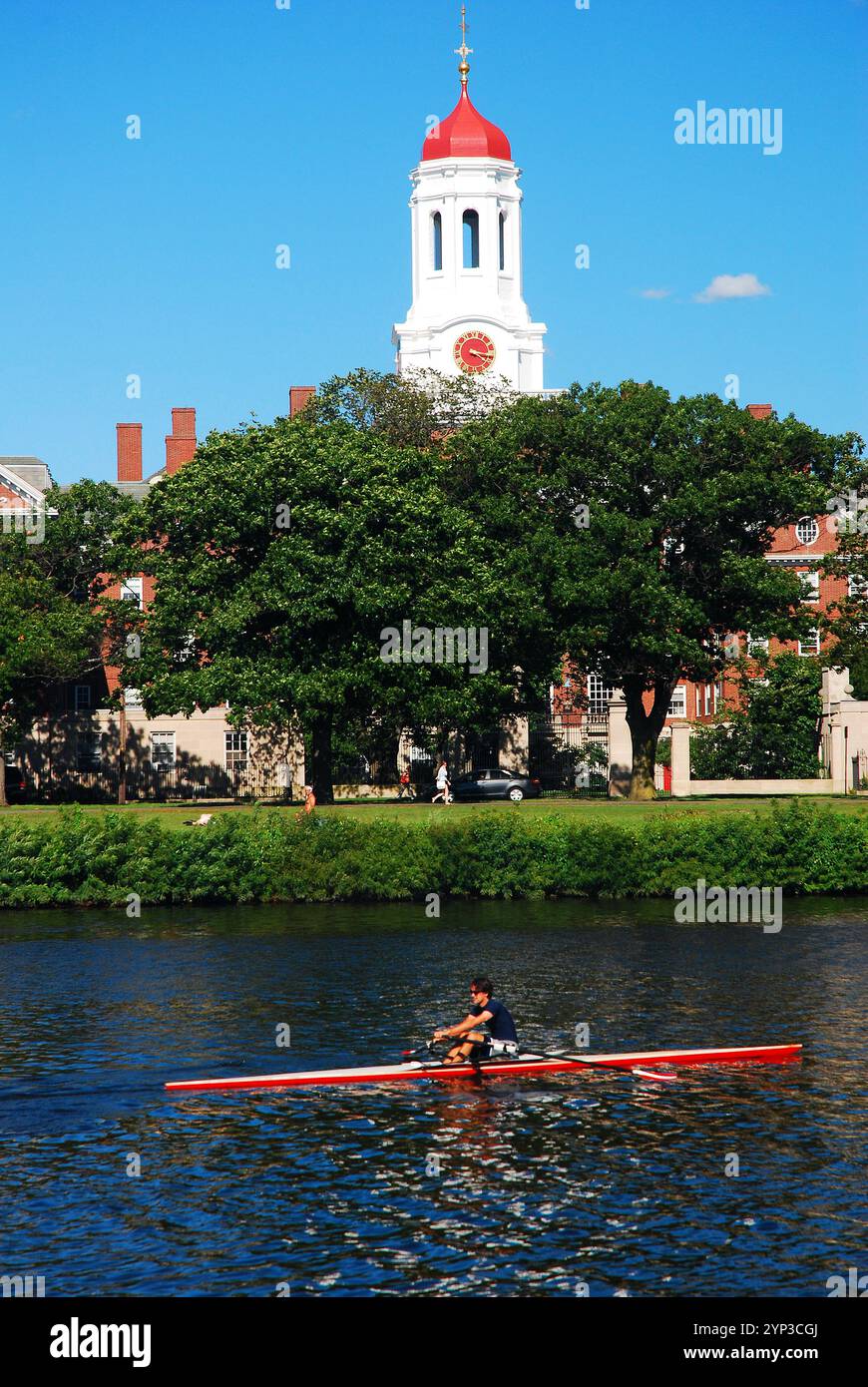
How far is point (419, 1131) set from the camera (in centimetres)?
2650

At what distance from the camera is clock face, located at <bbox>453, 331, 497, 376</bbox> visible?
120 metres

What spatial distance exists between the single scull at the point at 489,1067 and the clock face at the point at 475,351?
3705 inches

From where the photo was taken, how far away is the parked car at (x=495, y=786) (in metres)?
79.8

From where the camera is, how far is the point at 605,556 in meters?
70.8

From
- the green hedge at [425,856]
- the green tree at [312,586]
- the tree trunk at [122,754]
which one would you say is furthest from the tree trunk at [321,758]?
the tree trunk at [122,754]

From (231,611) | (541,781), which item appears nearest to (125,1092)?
(231,611)

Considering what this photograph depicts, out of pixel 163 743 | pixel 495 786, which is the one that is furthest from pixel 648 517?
pixel 163 743

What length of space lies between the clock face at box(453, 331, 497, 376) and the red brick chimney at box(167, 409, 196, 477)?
2680cm

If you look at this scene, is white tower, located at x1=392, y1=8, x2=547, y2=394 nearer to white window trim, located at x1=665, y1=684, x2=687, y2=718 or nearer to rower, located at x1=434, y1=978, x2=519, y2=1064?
white window trim, located at x1=665, y1=684, x2=687, y2=718

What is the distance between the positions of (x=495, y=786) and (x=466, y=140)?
5906cm

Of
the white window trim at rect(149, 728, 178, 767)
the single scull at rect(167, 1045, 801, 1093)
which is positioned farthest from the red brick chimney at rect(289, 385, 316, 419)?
the single scull at rect(167, 1045, 801, 1093)

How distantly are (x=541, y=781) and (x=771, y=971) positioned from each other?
5276cm
